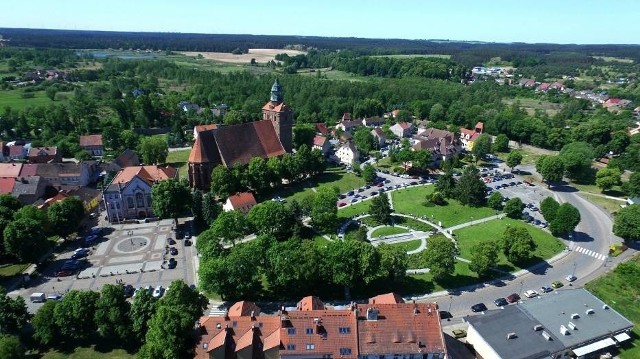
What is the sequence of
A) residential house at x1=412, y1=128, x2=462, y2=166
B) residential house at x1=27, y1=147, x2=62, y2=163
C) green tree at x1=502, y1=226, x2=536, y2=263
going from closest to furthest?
green tree at x1=502, y1=226, x2=536, y2=263 → residential house at x1=27, y1=147, x2=62, y2=163 → residential house at x1=412, y1=128, x2=462, y2=166

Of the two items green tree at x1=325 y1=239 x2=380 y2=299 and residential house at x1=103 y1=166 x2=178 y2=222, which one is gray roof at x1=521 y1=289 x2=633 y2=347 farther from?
residential house at x1=103 y1=166 x2=178 y2=222

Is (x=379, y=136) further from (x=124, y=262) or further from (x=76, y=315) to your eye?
(x=76, y=315)

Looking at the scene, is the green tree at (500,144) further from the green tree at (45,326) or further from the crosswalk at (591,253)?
the green tree at (45,326)

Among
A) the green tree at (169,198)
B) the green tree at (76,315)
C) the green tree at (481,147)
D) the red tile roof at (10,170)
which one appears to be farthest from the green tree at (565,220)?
the red tile roof at (10,170)

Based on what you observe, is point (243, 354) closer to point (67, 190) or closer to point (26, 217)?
point (26, 217)

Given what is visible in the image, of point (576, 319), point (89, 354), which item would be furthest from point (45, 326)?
point (576, 319)

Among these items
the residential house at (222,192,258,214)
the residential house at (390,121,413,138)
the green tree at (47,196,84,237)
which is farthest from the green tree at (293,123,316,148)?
the green tree at (47,196,84,237)
